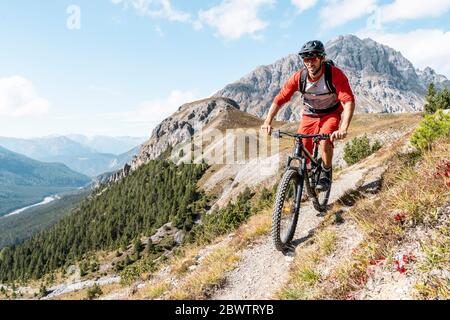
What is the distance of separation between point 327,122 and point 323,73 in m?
1.33

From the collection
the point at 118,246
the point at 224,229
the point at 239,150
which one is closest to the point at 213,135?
the point at 239,150

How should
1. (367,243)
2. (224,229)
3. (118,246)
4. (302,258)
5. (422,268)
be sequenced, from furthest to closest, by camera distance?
(118,246) < (224,229) < (302,258) < (367,243) < (422,268)

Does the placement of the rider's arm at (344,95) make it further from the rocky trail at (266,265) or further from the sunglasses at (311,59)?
the rocky trail at (266,265)

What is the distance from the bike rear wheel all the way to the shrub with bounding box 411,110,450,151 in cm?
650

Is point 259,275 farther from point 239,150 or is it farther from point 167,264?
point 239,150

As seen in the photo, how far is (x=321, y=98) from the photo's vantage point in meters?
9.53

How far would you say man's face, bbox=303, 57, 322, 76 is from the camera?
869 cm

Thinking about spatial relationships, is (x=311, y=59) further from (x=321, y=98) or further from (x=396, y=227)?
(x=396, y=227)

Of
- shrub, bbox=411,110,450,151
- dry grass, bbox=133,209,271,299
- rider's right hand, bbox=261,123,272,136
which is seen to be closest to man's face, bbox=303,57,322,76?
rider's right hand, bbox=261,123,272,136

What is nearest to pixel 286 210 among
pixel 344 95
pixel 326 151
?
pixel 326 151

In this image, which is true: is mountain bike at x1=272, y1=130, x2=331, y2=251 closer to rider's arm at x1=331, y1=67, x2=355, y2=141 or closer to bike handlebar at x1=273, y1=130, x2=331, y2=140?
bike handlebar at x1=273, y1=130, x2=331, y2=140

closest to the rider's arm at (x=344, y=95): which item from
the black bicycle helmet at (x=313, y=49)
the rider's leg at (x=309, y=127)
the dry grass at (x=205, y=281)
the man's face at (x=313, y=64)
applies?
the man's face at (x=313, y=64)
